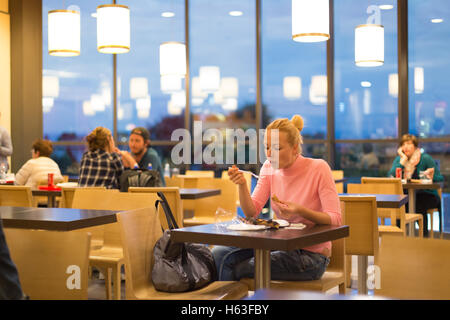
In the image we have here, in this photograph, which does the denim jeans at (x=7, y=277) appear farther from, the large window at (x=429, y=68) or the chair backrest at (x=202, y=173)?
the large window at (x=429, y=68)

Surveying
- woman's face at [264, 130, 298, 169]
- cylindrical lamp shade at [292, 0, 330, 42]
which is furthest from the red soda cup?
woman's face at [264, 130, 298, 169]

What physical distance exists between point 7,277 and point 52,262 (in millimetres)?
538

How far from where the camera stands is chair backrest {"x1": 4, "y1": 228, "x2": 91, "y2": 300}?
2.04m

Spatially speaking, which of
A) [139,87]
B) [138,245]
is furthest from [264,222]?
[139,87]

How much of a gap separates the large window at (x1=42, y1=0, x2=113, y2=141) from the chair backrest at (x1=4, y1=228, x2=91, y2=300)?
732 centimetres

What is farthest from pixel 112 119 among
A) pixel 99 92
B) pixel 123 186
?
pixel 123 186

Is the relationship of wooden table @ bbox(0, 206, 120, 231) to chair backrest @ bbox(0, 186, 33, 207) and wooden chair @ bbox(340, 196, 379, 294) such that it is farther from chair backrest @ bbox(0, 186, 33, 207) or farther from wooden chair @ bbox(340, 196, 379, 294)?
wooden chair @ bbox(340, 196, 379, 294)

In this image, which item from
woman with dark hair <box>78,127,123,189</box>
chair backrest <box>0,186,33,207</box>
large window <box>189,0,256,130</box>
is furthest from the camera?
large window <box>189,0,256,130</box>

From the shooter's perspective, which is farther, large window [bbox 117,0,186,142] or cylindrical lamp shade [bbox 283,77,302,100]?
large window [bbox 117,0,186,142]

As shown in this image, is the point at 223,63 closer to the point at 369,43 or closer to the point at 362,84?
the point at 362,84

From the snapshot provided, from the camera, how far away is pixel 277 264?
9.56 feet

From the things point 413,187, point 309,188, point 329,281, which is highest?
point 309,188
